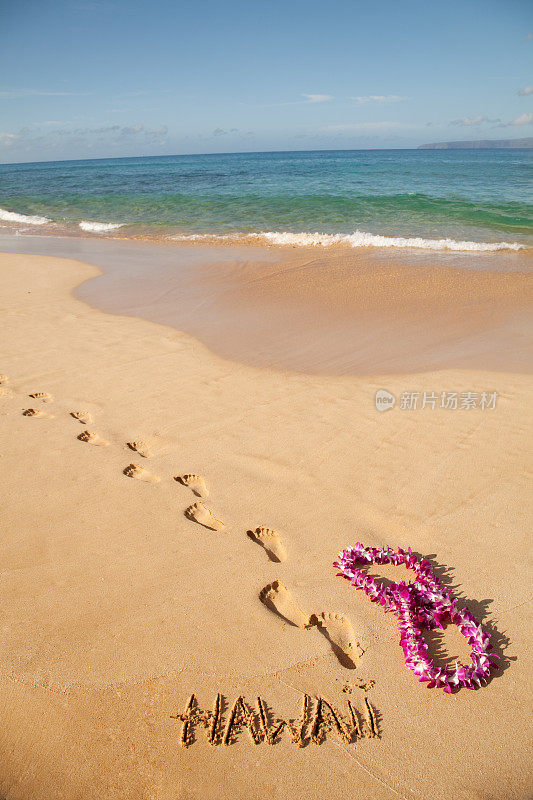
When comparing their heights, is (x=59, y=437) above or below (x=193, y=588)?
above

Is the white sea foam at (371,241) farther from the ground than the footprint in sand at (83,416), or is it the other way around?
the white sea foam at (371,241)

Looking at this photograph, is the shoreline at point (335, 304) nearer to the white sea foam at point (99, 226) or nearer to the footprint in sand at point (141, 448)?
the footprint in sand at point (141, 448)

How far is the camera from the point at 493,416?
4.22 m

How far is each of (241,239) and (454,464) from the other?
11.1 m

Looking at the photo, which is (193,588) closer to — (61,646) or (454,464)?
(61,646)

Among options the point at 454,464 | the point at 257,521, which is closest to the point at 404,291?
the point at 454,464

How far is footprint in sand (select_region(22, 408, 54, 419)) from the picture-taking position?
4.07 meters

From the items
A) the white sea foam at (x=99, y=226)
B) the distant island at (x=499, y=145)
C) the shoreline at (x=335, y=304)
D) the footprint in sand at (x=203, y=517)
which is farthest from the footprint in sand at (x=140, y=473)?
the distant island at (x=499, y=145)

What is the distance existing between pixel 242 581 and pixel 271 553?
284 mm

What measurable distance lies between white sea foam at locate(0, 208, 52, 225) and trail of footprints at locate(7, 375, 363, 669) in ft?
54.6

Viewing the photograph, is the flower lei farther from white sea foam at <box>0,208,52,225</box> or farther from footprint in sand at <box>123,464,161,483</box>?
white sea foam at <box>0,208,52,225</box>

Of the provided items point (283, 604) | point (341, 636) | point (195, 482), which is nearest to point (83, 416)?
point (195, 482)

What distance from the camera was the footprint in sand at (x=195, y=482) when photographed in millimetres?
3219

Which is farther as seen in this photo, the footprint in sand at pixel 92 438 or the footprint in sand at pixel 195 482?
the footprint in sand at pixel 92 438
